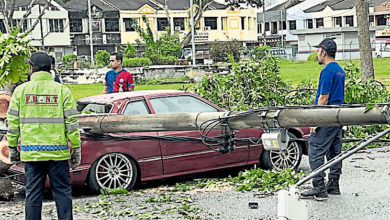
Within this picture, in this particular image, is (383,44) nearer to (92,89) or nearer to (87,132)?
(92,89)

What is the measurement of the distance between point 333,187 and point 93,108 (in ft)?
12.6

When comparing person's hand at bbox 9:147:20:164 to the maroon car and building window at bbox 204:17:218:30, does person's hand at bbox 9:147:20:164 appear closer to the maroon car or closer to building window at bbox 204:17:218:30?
the maroon car

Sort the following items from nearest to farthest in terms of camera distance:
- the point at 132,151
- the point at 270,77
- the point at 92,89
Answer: the point at 132,151
the point at 270,77
the point at 92,89

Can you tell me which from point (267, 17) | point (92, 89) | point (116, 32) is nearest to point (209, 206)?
point (92, 89)

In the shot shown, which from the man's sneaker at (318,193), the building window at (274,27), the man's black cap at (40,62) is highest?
the building window at (274,27)

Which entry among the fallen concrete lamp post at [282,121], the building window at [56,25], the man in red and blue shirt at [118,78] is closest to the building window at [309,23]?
the building window at [56,25]

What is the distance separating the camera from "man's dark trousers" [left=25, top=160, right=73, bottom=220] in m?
7.20

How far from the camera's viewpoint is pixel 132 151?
1006 cm

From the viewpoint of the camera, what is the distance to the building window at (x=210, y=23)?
9088 cm

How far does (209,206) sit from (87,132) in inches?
75.1

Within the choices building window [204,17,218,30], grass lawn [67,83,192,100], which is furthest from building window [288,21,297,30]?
grass lawn [67,83,192,100]

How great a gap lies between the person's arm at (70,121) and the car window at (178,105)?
3.34 meters

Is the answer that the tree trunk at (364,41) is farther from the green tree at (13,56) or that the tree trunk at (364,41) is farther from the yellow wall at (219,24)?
the yellow wall at (219,24)

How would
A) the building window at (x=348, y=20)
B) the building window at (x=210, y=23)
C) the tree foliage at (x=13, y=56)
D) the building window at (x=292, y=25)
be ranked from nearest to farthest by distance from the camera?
1. the tree foliage at (x=13, y=56)
2. the building window at (x=348, y=20)
3. the building window at (x=210, y=23)
4. the building window at (x=292, y=25)
